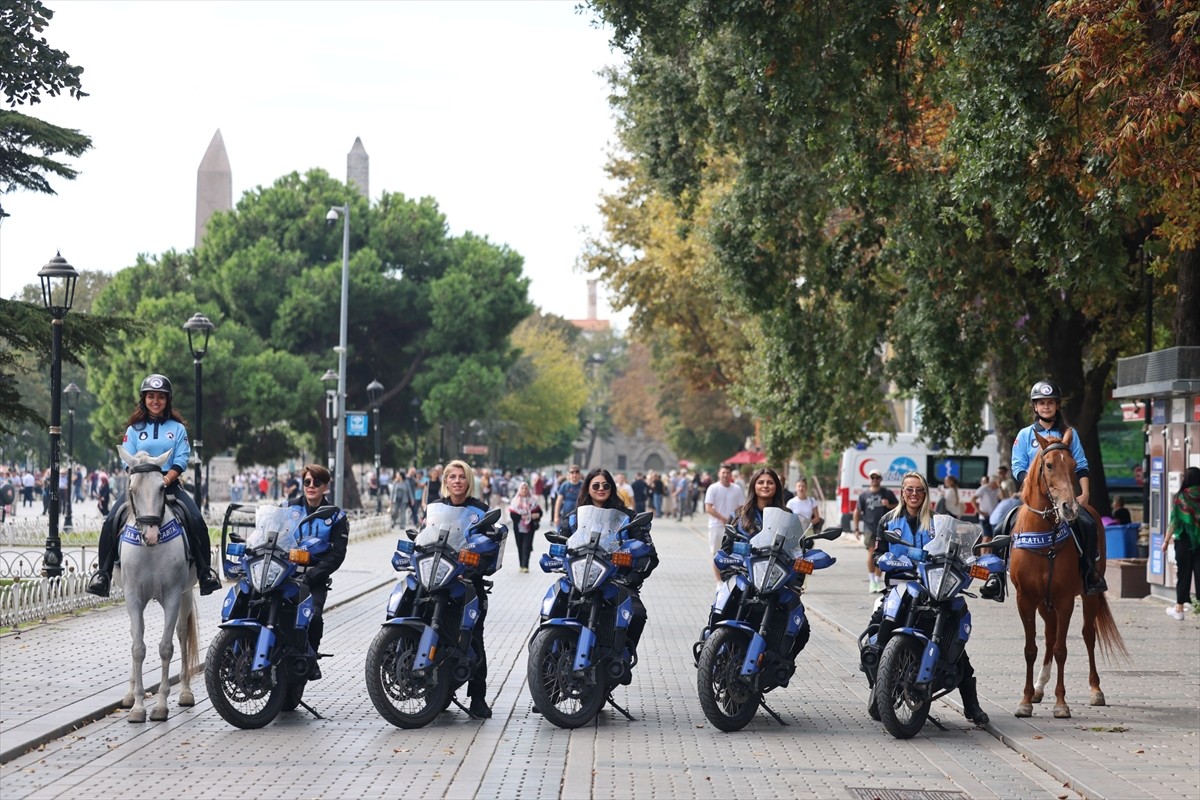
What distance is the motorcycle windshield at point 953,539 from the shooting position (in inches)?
453

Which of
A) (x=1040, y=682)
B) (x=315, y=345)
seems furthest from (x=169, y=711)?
(x=315, y=345)

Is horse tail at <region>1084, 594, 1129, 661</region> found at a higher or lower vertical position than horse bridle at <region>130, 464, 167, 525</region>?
lower

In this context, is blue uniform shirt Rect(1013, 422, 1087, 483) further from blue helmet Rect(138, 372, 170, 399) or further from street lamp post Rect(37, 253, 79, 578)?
street lamp post Rect(37, 253, 79, 578)

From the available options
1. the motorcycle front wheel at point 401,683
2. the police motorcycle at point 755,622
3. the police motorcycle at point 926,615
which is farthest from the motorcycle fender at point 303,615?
the police motorcycle at point 926,615

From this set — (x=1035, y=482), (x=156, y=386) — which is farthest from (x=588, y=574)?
(x=1035, y=482)

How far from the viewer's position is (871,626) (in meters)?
11.7

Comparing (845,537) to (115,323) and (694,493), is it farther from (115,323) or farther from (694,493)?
(115,323)

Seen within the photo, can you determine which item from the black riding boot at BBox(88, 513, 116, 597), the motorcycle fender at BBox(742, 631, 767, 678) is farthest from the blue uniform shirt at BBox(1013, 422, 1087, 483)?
the black riding boot at BBox(88, 513, 116, 597)

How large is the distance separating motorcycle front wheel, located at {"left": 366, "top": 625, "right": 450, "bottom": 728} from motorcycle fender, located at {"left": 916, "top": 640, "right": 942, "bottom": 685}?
3004 millimetres

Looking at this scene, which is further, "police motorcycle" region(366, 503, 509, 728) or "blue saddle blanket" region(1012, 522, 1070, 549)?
"blue saddle blanket" region(1012, 522, 1070, 549)

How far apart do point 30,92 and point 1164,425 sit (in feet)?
48.4

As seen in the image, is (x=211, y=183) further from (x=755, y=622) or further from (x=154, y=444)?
(x=755, y=622)

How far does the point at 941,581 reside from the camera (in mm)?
11508

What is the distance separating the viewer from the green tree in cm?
1897
